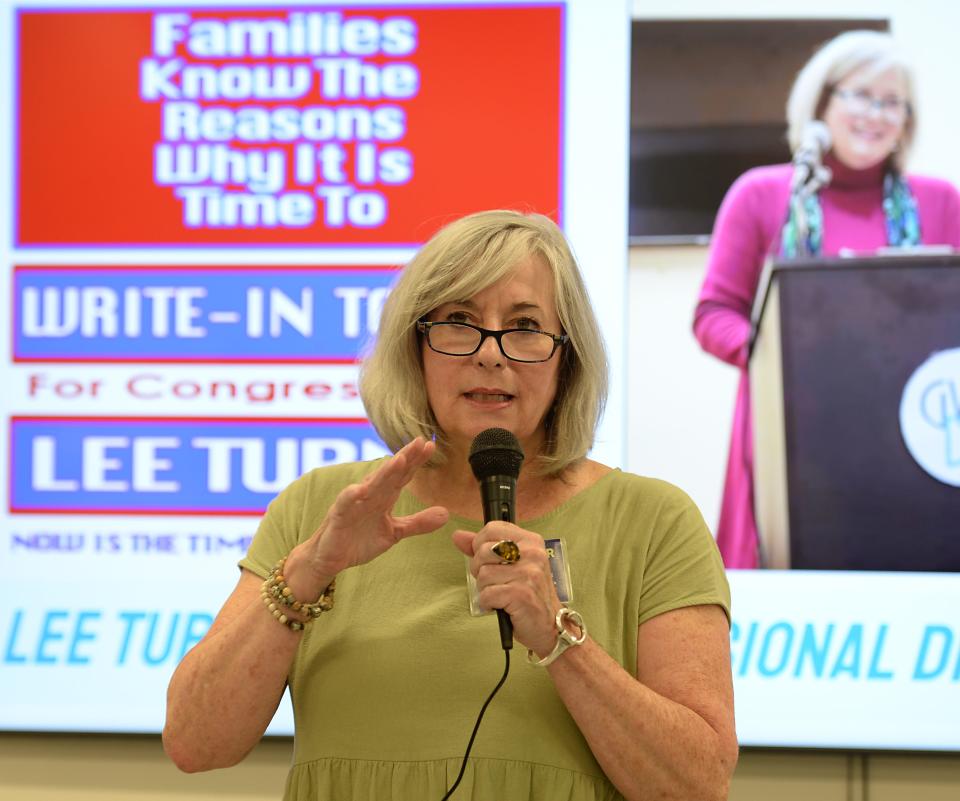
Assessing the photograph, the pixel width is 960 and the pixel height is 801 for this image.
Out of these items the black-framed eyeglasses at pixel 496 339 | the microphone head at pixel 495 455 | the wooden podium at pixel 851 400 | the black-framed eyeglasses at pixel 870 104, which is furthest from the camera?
the black-framed eyeglasses at pixel 870 104

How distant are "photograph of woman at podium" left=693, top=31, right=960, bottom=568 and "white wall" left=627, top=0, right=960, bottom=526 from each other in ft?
0.10

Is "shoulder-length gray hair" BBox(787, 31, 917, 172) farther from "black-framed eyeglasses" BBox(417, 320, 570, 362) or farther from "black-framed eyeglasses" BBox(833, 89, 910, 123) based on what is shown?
"black-framed eyeglasses" BBox(417, 320, 570, 362)

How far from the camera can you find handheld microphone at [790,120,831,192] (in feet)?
8.89

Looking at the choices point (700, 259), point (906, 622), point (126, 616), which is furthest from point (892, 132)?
point (126, 616)

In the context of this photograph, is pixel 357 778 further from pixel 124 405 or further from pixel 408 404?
pixel 124 405

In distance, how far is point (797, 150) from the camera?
8.93 ft

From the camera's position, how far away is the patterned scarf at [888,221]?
8.75ft

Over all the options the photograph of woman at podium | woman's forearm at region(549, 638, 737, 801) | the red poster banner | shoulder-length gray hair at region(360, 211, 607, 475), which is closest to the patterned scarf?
the photograph of woman at podium

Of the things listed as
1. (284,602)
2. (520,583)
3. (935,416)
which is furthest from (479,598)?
(935,416)

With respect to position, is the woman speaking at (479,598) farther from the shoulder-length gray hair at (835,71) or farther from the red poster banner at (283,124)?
the shoulder-length gray hair at (835,71)

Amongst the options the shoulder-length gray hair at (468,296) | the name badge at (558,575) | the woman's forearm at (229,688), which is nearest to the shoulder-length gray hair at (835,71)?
the shoulder-length gray hair at (468,296)

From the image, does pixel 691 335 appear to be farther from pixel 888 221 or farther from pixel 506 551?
pixel 506 551

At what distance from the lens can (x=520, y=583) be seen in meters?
1.19

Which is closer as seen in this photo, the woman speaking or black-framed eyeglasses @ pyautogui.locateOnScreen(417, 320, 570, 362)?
the woman speaking
